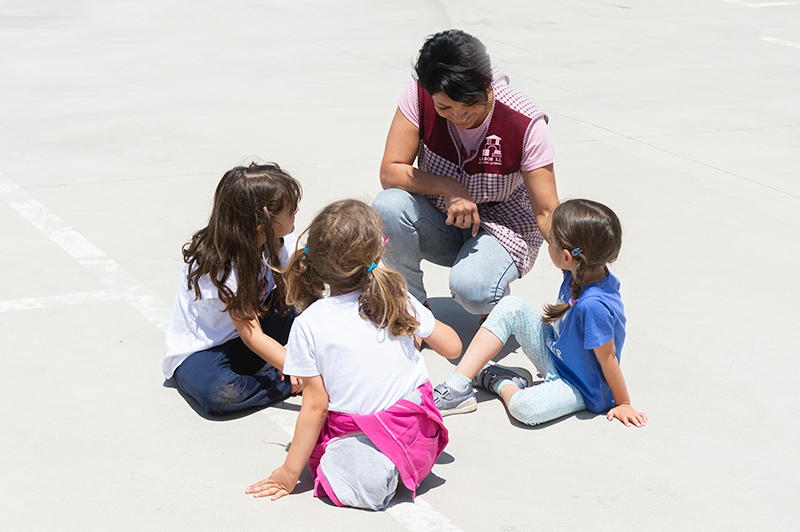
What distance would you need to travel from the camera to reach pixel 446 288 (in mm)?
4473

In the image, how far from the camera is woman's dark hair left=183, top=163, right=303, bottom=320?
3029mm

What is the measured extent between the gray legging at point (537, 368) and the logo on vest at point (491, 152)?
0.68 meters

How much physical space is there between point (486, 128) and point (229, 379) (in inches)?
59.5

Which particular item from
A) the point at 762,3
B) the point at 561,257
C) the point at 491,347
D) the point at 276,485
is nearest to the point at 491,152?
the point at 561,257

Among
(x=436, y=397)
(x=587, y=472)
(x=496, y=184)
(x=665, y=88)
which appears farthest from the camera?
(x=665, y=88)

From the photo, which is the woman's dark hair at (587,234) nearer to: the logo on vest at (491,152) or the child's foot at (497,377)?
the child's foot at (497,377)

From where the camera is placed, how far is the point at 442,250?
3.94 metres

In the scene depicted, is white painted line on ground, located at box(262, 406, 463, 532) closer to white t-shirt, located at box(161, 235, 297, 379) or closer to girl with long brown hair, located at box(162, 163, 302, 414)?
girl with long brown hair, located at box(162, 163, 302, 414)

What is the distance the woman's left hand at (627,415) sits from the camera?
10.3ft

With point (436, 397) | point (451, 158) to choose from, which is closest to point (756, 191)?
point (451, 158)

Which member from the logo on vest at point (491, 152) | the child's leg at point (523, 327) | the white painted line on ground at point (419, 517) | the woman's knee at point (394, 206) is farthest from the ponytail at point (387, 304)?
the logo on vest at point (491, 152)

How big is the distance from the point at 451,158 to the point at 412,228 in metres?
0.36

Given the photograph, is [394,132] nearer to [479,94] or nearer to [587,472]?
[479,94]

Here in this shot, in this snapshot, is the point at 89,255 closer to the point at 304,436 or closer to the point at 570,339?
the point at 304,436
